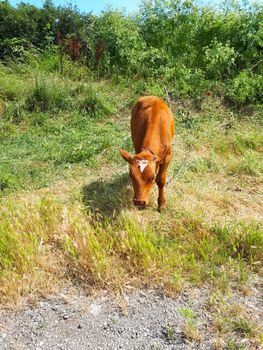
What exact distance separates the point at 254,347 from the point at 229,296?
0.61 meters

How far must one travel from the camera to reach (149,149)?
4879 millimetres

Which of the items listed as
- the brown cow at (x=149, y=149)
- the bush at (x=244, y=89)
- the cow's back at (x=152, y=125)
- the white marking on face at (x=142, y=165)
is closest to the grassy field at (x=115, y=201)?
the bush at (x=244, y=89)

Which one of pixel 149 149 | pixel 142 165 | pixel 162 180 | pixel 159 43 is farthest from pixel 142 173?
pixel 159 43

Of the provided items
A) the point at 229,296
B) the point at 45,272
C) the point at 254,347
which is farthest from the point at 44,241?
the point at 254,347

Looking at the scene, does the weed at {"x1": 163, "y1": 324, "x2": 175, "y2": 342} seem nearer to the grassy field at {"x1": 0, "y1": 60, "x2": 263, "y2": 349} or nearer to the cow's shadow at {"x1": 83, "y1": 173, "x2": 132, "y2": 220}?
the grassy field at {"x1": 0, "y1": 60, "x2": 263, "y2": 349}

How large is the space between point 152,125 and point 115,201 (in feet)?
3.71

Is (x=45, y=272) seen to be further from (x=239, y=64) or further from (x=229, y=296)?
(x=239, y=64)

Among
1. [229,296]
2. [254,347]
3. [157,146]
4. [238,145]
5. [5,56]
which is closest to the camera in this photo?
[254,347]

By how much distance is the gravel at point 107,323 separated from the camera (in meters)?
3.49

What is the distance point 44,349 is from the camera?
347 cm

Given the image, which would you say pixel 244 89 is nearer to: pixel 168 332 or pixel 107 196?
pixel 107 196

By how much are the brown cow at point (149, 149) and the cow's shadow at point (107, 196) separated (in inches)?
13.3

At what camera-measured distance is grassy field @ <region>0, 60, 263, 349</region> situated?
4.14 meters

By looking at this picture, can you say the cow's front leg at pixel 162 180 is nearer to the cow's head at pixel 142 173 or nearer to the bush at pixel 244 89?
the cow's head at pixel 142 173
